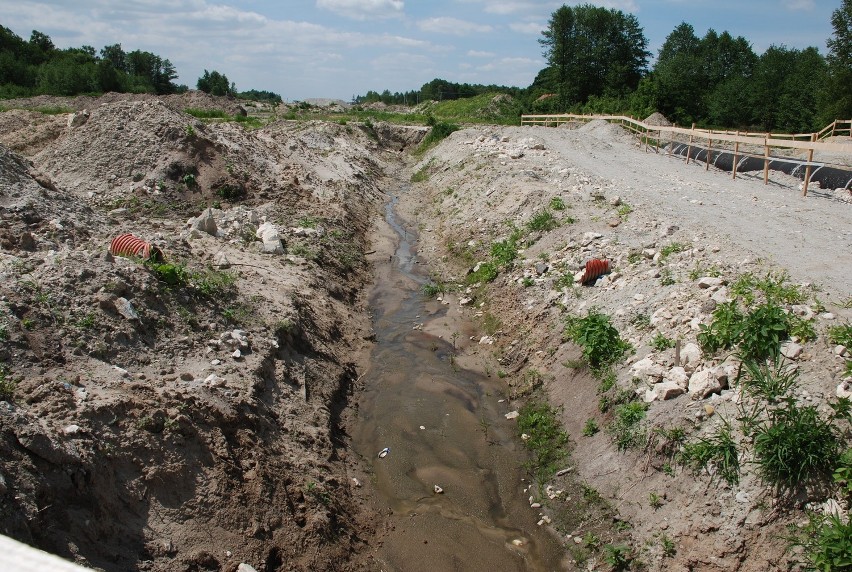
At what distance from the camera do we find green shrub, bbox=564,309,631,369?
916cm

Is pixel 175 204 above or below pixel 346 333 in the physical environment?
above

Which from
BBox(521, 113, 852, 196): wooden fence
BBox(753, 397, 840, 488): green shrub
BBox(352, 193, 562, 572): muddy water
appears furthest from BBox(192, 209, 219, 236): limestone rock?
BBox(521, 113, 852, 196): wooden fence

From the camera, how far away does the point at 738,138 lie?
20562 millimetres

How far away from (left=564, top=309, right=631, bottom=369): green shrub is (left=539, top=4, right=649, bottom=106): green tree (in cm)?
5857

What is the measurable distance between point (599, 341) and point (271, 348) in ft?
17.6

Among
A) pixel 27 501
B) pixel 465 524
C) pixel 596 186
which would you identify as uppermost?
pixel 596 186

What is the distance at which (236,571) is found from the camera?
20.1ft

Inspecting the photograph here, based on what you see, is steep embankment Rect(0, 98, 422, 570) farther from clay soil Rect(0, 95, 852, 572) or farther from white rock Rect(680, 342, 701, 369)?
white rock Rect(680, 342, 701, 369)

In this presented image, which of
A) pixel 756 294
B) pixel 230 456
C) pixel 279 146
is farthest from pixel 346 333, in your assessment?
pixel 279 146

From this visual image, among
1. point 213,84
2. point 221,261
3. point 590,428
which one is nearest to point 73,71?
point 213,84

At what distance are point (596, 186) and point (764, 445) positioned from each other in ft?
38.1

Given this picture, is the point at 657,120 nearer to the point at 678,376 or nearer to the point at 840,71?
the point at 840,71

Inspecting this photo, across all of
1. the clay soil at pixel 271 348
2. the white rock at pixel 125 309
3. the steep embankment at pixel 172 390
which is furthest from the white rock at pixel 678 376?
the white rock at pixel 125 309

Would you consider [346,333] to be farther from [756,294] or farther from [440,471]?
[756,294]
